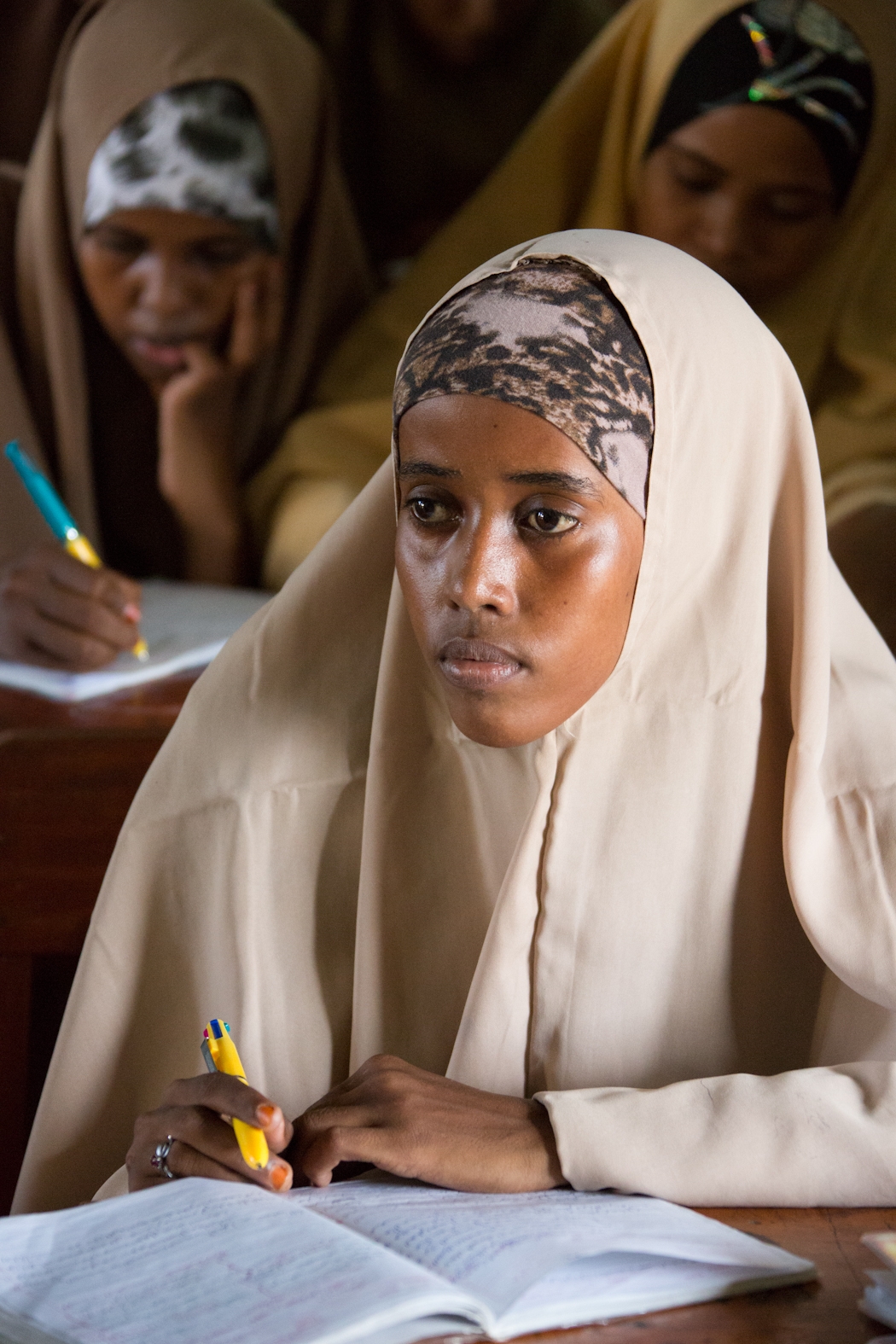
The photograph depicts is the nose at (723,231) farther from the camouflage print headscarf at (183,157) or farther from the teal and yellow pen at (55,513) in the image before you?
the teal and yellow pen at (55,513)

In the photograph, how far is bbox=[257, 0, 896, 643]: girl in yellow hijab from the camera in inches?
79.7

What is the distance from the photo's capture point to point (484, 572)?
0.90m

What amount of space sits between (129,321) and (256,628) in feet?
4.44

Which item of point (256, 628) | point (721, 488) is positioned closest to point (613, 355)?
point (721, 488)

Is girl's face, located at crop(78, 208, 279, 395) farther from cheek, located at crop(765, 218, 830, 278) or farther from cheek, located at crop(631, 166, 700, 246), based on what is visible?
cheek, located at crop(765, 218, 830, 278)

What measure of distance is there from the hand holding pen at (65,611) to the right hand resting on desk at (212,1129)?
1.00 m

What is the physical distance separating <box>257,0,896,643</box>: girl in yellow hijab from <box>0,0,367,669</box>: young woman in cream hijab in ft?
0.39

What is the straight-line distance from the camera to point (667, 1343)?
641mm

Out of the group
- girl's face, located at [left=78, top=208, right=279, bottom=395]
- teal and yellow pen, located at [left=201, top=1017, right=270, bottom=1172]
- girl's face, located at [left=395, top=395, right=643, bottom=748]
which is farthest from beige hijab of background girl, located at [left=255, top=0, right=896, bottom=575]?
teal and yellow pen, located at [left=201, top=1017, right=270, bottom=1172]

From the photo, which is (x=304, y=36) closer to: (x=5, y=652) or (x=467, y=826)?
(x=5, y=652)

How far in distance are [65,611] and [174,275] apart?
75 cm

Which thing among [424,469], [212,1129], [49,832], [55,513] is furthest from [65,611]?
[212,1129]

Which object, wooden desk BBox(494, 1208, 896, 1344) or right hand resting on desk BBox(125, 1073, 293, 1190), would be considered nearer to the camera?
wooden desk BBox(494, 1208, 896, 1344)

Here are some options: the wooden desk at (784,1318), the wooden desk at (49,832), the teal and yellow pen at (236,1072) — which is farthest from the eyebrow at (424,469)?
the wooden desk at (49,832)
